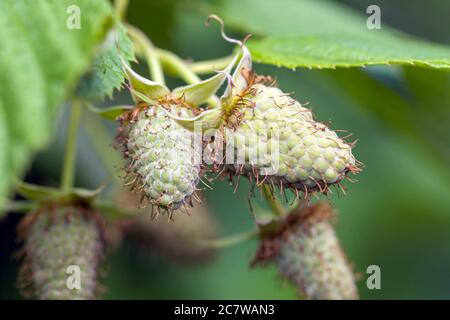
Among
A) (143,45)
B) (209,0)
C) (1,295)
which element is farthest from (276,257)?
(1,295)

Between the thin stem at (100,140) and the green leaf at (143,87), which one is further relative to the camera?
the thin stem at (100,140)

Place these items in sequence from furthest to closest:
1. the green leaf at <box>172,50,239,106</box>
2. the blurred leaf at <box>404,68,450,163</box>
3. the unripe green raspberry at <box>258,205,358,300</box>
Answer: the blurred leaf at <box>404,68,450,163</box> < the unripe green raspberry at <box>258,205,358,300</box> < the green leaf at <box>172,50,239,106</box>

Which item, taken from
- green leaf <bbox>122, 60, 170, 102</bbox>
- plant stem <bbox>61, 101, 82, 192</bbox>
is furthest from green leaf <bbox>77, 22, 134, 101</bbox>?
plant stem <bbox>61, 101, 82, 192</bbox>

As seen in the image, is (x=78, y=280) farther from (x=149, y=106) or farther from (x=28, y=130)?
(x=28, y=130)

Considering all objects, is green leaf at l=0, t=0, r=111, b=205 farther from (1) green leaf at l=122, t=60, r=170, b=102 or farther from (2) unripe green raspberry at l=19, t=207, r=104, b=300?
(2) unripe green raspberry at l=19, t=207, r=104, b=300

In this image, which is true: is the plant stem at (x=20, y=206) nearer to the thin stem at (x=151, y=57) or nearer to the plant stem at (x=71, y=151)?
the plant stem at (x=71, y=151)

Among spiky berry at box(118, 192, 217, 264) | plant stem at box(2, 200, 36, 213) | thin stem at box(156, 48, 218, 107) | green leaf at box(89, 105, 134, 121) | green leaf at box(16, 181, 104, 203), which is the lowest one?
plant stem at box(2, 200, 36, 213)

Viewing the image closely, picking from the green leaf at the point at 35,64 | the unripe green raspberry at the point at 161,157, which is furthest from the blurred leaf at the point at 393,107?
the green leaf at the point at 35,64
